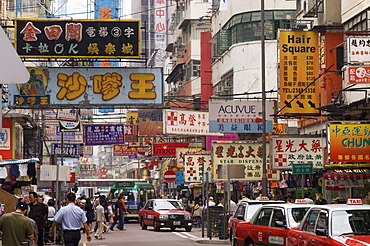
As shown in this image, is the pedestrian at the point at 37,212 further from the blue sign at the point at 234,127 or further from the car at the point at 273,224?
the blue sign at the point at 234,127

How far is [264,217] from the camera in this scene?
17234mm

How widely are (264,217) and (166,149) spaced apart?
125 ft

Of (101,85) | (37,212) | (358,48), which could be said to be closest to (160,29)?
(101,85)

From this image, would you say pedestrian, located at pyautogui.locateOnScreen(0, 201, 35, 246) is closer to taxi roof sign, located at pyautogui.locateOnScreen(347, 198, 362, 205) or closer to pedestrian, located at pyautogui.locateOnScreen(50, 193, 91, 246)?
pedestrian, located at pyautogui.locateOnScreen(50, 193, 91, 246)

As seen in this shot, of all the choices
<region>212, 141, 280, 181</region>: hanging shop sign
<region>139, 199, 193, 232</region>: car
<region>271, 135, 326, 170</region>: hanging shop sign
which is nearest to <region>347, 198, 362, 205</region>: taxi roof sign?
<region>271, 135, 326, 170</region>: hanging shop sign

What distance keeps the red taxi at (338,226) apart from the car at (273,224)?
1980mm

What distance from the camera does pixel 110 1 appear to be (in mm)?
110250

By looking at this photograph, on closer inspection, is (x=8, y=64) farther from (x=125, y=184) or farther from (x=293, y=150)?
(x=125, y=184)

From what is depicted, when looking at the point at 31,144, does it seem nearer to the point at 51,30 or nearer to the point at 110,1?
the point at 51,30

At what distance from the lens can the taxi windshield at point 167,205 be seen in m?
36.4

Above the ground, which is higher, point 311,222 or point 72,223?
point 311,222

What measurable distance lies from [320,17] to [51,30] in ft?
34.3

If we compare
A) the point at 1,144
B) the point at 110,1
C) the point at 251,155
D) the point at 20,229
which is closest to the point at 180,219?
the point at 251,155

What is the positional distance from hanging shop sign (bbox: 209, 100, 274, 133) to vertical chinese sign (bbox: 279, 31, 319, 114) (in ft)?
12.2
